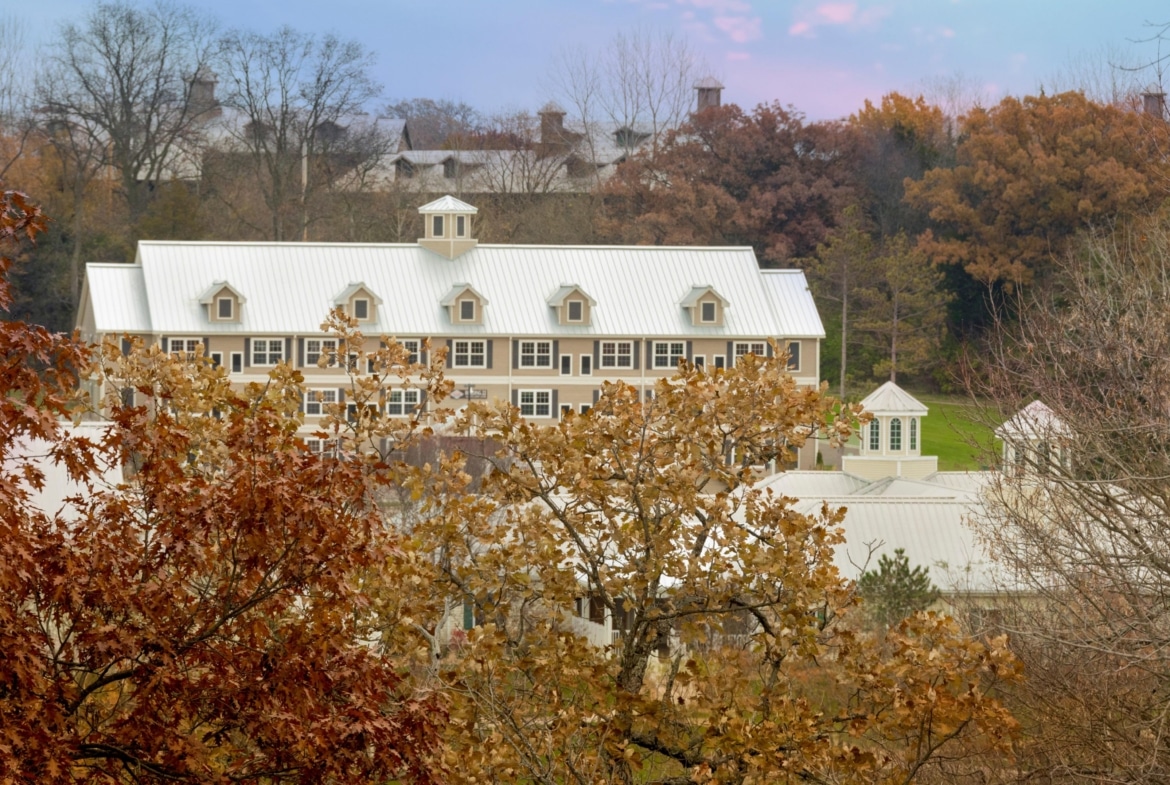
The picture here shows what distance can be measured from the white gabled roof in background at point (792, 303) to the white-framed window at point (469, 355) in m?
7.78

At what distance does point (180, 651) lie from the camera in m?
7.37

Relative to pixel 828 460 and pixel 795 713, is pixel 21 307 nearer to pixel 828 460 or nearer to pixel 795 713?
pixel 828 460

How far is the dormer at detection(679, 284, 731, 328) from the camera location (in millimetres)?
51594

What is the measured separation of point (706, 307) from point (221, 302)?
15.1 meters

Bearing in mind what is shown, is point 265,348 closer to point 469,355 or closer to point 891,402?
point 469,355

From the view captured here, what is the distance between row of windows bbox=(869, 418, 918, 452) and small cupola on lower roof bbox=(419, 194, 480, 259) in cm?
1718

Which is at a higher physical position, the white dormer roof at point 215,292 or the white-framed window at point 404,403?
the white dormer roof at point 215,292

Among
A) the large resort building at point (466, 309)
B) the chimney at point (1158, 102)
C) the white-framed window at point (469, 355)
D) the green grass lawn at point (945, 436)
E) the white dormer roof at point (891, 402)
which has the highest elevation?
the chimney at point (1158, 102)

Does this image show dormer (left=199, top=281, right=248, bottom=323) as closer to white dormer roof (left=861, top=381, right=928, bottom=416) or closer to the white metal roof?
the white metal roof

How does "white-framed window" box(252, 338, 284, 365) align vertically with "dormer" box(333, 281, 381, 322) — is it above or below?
below

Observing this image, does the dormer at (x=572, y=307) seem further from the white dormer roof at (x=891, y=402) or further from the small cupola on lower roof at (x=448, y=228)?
→ the white dormer roof at (x=891, y=402)

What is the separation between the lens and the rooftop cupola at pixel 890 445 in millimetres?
41125

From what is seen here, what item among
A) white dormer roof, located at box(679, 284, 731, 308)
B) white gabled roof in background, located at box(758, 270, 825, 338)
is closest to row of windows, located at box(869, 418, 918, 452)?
white gabled roof in background, located at box(758, 270, 825, 338)

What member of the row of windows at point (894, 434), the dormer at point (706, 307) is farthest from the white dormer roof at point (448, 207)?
the row of windows at point (894, 434)
